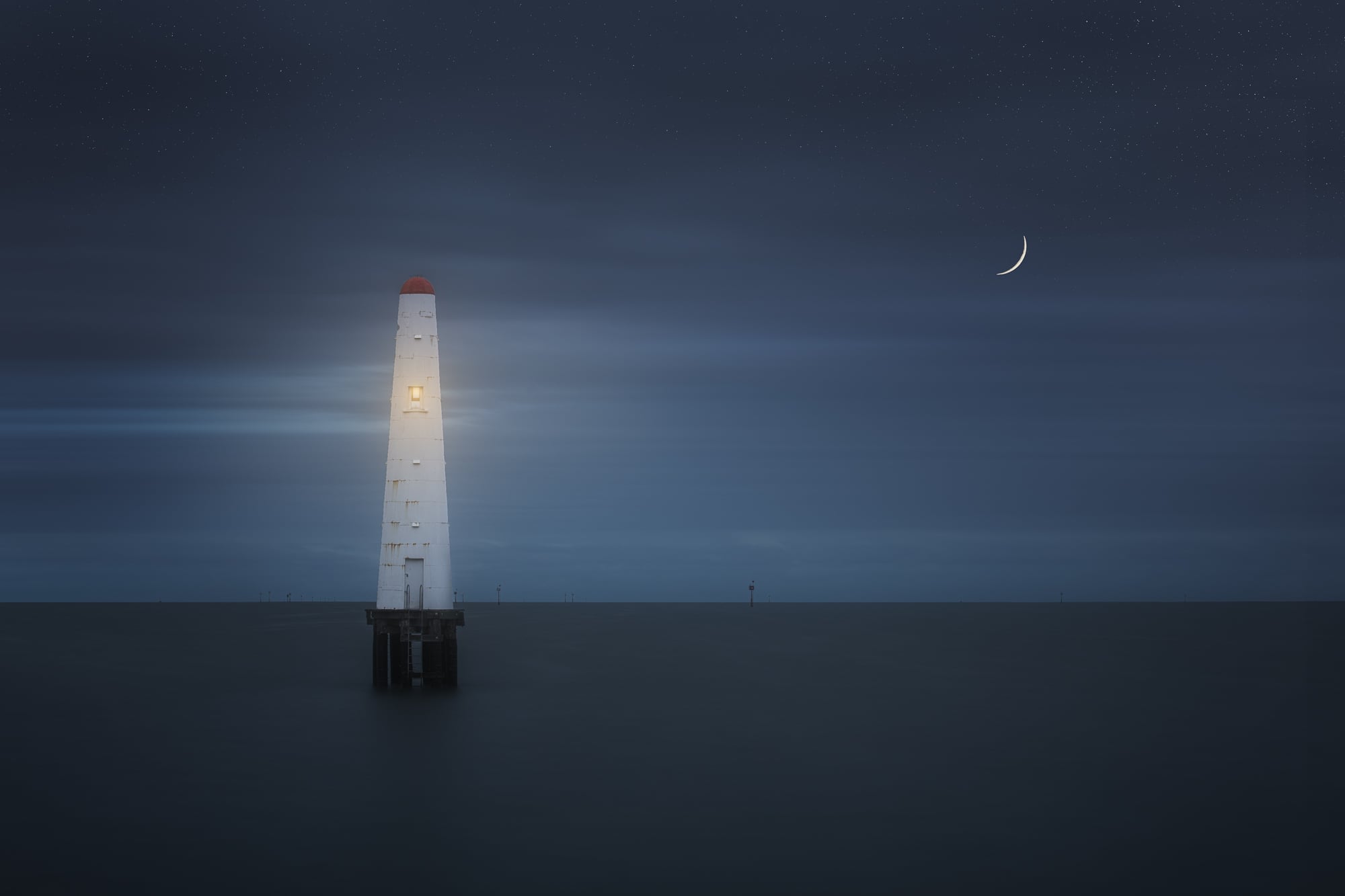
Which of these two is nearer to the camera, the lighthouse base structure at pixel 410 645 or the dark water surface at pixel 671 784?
the dark water surface at pixel 671 784

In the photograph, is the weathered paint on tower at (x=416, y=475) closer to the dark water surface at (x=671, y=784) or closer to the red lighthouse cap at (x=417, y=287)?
the red lighthouse cap at (x=417, y=287)

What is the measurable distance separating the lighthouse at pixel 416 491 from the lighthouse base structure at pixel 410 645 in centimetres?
7

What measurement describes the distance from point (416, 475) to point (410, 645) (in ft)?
30.1

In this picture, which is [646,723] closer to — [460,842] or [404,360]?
[404,360]

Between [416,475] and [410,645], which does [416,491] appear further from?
[410,645]

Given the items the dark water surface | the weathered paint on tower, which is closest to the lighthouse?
the weathered paint on tower

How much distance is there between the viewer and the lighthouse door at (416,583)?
53.3m

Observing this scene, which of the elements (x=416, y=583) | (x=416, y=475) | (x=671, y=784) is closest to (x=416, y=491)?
(x=416, y=475)

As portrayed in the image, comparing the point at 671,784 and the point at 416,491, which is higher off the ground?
the point at 416,491

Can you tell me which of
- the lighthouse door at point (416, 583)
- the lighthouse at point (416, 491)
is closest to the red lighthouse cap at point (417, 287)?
the lighthouse at point (416, 491)

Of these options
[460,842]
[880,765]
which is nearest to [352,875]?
[460,842]

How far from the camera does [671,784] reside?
41.2 metres

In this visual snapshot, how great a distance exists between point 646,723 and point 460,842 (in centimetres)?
2469

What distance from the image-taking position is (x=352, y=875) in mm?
29594
